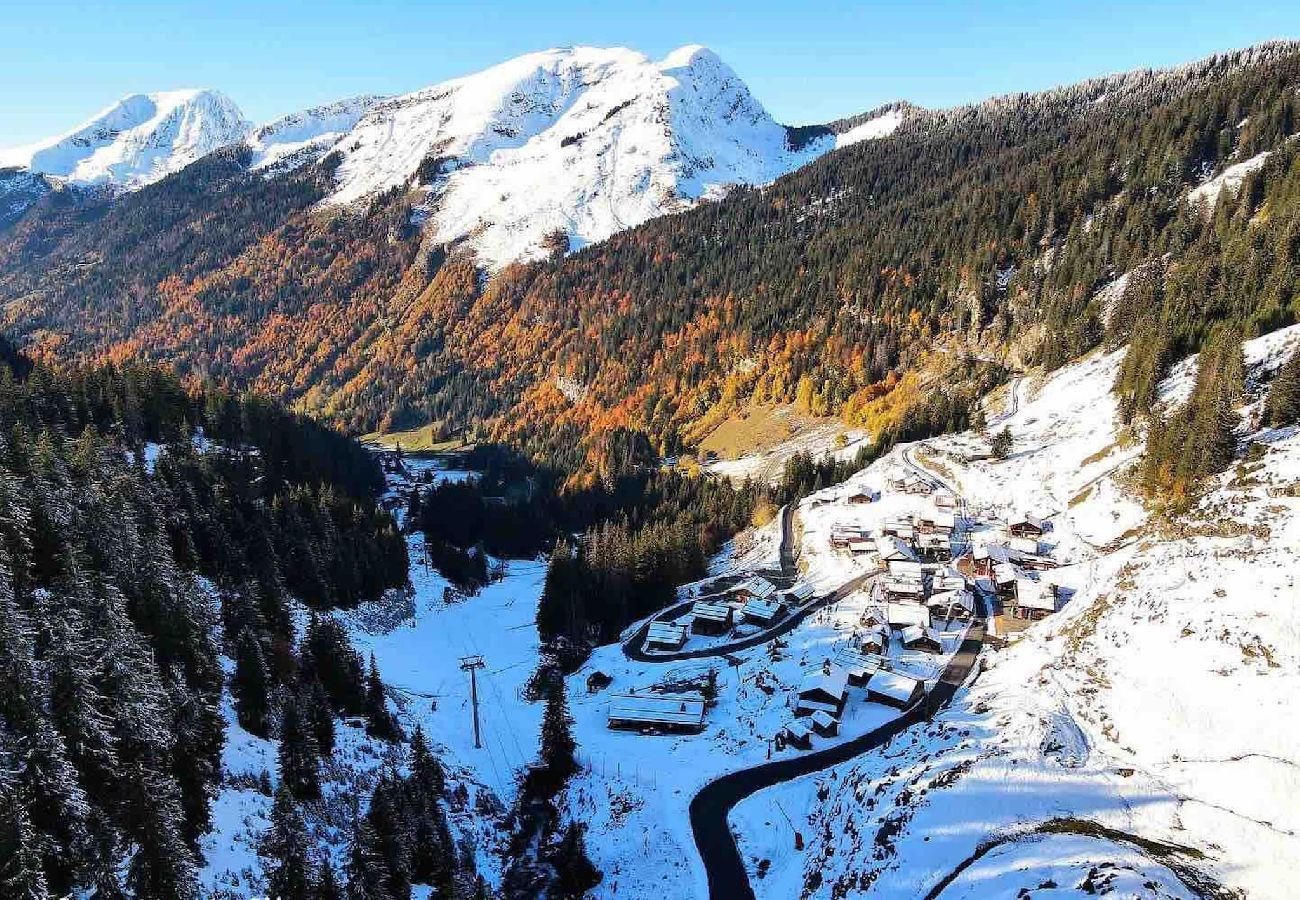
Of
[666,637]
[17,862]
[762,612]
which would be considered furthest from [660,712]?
[17,862]

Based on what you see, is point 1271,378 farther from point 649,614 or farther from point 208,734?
point 208,734

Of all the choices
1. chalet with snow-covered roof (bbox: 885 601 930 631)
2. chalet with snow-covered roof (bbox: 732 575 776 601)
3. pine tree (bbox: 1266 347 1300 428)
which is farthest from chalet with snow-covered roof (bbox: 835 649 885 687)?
pine tree (bbox: 1266 347 1300 428)

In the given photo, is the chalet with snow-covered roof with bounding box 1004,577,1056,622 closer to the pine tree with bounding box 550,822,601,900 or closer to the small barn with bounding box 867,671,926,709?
the small barn with bounding box 867,671,926,709

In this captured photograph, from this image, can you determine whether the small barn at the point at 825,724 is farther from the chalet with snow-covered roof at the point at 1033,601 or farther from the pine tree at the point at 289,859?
the pine tree at the point at 289,859

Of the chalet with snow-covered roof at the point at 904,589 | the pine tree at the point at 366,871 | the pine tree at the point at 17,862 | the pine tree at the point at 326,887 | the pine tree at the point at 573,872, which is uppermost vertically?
the pine tree at the point at 17,862

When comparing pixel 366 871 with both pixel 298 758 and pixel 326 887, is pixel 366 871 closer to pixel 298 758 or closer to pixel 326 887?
→ pixel 326 887

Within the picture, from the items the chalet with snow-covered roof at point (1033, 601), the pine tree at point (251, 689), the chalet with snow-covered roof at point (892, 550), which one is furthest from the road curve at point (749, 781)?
the pine tree at point (251, 689)
